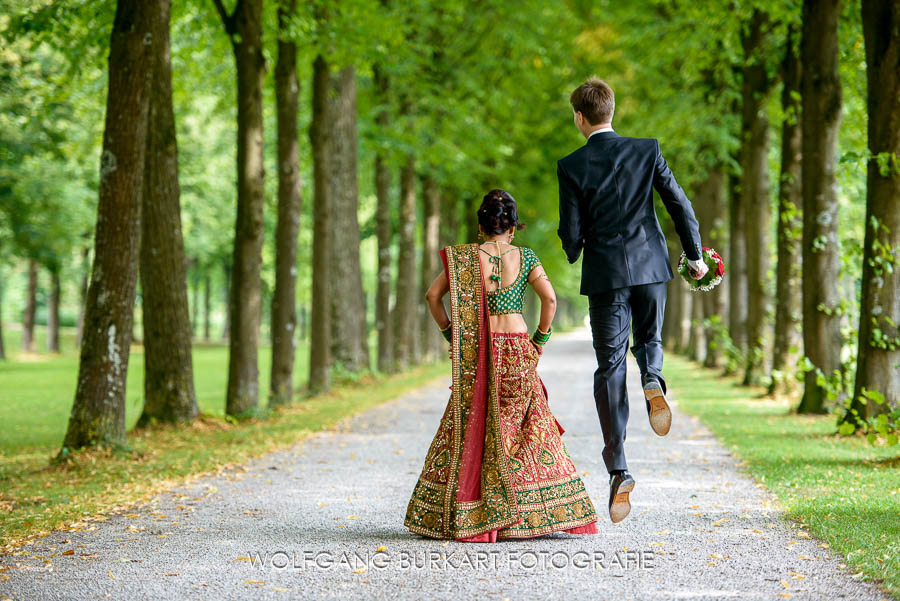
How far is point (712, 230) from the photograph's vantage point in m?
24.7

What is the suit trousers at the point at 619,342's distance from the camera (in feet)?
18.2

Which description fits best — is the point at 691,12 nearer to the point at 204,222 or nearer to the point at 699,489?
the point at 699,489

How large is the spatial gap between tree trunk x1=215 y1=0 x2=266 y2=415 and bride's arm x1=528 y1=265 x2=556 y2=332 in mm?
8314

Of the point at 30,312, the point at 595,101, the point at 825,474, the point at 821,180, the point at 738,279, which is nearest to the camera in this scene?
the point at 595,101

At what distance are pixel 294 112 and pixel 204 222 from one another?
95.5 ft

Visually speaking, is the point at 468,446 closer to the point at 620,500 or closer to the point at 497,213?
the point at 620,500

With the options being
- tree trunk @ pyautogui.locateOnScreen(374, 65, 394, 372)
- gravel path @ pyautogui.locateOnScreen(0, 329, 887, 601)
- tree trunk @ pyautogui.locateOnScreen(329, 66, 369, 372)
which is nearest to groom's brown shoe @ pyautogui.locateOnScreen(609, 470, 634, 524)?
gravel path @ pyautogui.locateOnScreen(0, 329, 887, 601)

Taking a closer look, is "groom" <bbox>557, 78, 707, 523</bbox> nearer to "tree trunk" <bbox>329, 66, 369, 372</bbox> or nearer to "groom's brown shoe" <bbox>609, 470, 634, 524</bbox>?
"groom's brown shoe" <bbox>609, 470, 634, 524</bbox>

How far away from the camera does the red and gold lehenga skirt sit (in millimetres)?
5633

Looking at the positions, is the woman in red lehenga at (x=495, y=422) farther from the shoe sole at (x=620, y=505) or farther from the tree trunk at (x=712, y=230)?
the tree trunk at (x=712, y=230)

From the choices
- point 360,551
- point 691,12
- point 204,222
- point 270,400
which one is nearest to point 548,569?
point 360,551

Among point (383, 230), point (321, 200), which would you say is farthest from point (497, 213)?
point (383, 230)

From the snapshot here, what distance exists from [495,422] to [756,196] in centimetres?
1474

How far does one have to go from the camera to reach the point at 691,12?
19.2 m
